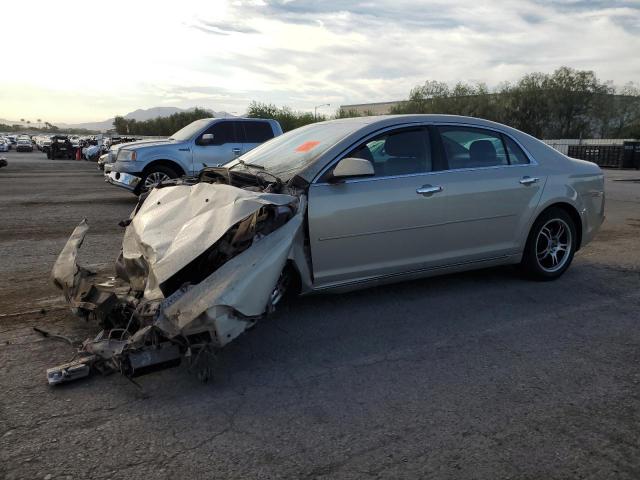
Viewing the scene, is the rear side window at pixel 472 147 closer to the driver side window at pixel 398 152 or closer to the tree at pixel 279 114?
the driver side window at pixel 398 152

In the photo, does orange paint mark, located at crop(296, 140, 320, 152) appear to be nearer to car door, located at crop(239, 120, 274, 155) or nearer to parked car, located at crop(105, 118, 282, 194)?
parked car, located at crop(105, 118, 282, 194)

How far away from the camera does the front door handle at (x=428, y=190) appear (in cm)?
483

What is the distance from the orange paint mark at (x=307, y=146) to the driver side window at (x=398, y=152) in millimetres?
442

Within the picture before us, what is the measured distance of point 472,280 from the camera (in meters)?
5.84

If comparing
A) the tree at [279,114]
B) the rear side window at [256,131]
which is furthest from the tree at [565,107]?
the rear side window at [256,131]

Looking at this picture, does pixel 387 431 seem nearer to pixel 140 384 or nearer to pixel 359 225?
pixel 140 384

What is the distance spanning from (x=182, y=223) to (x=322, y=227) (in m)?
1.09

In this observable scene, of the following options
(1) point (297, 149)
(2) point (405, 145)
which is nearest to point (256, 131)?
(1) point (297, 149)

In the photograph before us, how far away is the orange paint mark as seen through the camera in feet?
16.3

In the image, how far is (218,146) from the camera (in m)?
12.5

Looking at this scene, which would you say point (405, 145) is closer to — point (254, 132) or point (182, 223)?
point (182, 223)

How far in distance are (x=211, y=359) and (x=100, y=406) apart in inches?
27.3

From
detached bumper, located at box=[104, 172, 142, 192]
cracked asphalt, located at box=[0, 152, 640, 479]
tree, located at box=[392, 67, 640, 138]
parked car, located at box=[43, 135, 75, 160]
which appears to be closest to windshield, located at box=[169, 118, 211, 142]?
detached bumper, located at box=[104, 172, 142, 192]

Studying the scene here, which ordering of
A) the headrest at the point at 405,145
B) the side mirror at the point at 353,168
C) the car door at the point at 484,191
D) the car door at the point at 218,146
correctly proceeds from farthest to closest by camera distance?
the car door at the point at 218,146
the car door at the point at 484,191
the headrest at the point at 405,145
the side mirror at the point at 353,168
